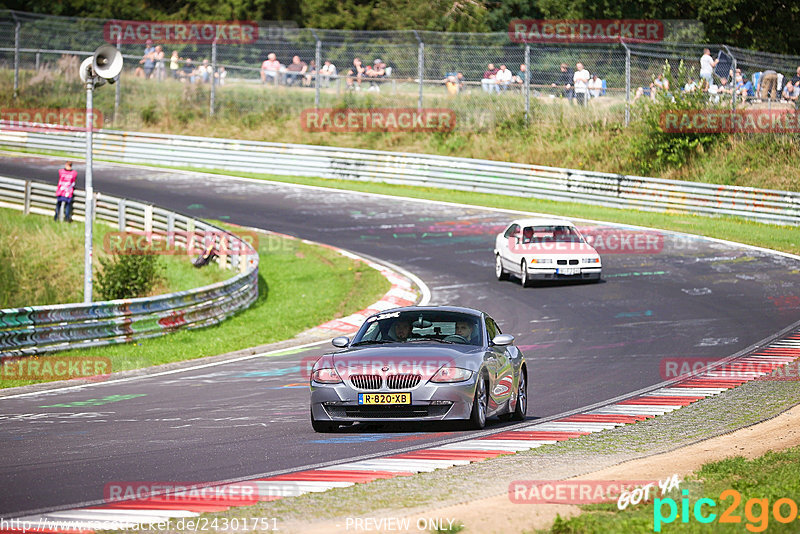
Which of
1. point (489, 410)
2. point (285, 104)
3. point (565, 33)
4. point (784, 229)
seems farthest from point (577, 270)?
point (565, 33)

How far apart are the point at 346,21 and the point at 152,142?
67.3 ft

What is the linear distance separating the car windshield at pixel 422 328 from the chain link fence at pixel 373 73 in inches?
990

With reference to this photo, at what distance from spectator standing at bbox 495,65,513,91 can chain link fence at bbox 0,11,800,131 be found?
6cm

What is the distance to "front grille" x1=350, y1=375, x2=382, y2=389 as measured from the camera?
10.2 meters

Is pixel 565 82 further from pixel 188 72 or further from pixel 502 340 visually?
pixel 502 340

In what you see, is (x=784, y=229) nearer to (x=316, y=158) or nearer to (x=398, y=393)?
(x=316, y=158)

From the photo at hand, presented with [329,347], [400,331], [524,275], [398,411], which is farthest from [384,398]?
[524,275]

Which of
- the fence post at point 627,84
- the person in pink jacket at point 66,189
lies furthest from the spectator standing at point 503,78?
the person in pink jacket at point 66,189

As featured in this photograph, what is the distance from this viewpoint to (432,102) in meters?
41.2

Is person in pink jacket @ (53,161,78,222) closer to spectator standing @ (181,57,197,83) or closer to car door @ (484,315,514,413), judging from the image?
spectator standing @ (181,57,197,83)

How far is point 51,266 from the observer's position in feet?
96.9

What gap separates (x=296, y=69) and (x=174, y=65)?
603 cm

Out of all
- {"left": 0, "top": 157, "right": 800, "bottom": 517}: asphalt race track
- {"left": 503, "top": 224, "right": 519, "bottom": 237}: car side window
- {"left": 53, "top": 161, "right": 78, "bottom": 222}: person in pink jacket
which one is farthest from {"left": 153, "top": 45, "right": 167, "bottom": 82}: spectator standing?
{"left": 503, "top": 224, "right": 519, "bottom": 237}: car side window

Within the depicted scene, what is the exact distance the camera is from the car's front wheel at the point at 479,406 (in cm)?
1041
